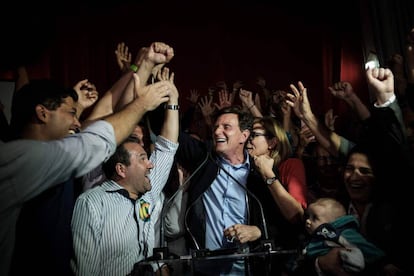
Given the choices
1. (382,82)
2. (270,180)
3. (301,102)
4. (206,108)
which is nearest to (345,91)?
(301,102)

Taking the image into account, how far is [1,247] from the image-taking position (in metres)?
1.50

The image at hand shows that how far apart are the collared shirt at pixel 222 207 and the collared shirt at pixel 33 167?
39.1 inches

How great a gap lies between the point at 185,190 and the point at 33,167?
1201 millimetres

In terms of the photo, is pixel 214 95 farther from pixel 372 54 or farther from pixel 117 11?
pixel 372 54

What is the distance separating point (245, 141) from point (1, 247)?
1627 mm

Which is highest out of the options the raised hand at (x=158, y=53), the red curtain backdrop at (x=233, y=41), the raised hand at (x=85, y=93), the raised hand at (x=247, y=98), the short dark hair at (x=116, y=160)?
the red curtain backdrop at (x=233, y=41)

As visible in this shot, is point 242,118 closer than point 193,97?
Yes

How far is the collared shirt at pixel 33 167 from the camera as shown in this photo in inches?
56.3

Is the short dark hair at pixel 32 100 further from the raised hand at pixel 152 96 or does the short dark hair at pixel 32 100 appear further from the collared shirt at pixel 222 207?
the collared shirt at pixel 222 207

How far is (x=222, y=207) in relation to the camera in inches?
97.6

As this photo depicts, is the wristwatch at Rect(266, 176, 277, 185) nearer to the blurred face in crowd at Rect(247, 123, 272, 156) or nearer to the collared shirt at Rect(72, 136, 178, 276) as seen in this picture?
the blurred face in crowd at Rect(247, 123, 272, 156)

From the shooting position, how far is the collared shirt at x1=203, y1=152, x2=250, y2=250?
2.42m

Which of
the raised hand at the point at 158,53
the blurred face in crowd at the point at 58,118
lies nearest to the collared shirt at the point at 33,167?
the blurred face in crowd at the point at 58,118

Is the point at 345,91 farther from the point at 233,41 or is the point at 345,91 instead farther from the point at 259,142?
the point at 233,41
